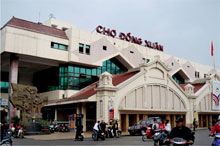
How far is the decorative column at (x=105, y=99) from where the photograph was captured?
99.2 feet

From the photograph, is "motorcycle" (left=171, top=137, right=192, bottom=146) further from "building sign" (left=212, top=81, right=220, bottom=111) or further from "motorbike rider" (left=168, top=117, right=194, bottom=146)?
"building sign" (left=212, top=81, right=220, bottom=111)

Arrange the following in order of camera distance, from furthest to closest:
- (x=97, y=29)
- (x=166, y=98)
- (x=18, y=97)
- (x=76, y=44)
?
(x=97, y=29)
(x=76, y=44)
(x=166, y=98)
(x=18, y=97)

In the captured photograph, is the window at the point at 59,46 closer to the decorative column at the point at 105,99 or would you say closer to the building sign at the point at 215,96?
the decorative column at the point at 105,99

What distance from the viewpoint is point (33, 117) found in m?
30.1

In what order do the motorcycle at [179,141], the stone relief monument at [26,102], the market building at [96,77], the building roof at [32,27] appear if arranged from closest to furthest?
the motorcycle at [179,141] < the stone relief monument at [26,102] < the market building at [96,77] < the building roof at [32,27]

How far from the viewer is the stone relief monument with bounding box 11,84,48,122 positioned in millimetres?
29938

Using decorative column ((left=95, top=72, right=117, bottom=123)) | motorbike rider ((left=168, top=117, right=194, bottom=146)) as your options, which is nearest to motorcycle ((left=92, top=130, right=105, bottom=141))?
decorative column ((left=95, top=72, right=117, bottom=123))

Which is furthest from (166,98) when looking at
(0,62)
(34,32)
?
(0,62)

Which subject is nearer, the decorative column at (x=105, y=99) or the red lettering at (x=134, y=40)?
the decorative column at (x=105, y=99)

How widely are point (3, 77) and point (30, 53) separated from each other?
12.9m

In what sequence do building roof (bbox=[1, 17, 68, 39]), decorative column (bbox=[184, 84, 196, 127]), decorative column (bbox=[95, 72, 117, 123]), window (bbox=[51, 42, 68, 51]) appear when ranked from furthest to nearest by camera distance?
decorative column (bbox=[184, 84, 196, 127]) → window (bbox=[51, 42, 68, 51]) → building roof (bbox=[1, 17, 68, 39]) → decorative column (bbox=[95, 72, 117, 123])

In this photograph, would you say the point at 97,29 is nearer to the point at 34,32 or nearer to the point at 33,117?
the point at 34,32

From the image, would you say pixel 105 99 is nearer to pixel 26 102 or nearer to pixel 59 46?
pixel 26 102

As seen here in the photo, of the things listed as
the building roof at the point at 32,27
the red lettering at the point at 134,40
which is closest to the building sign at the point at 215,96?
the red lettering at the point at 134,40
